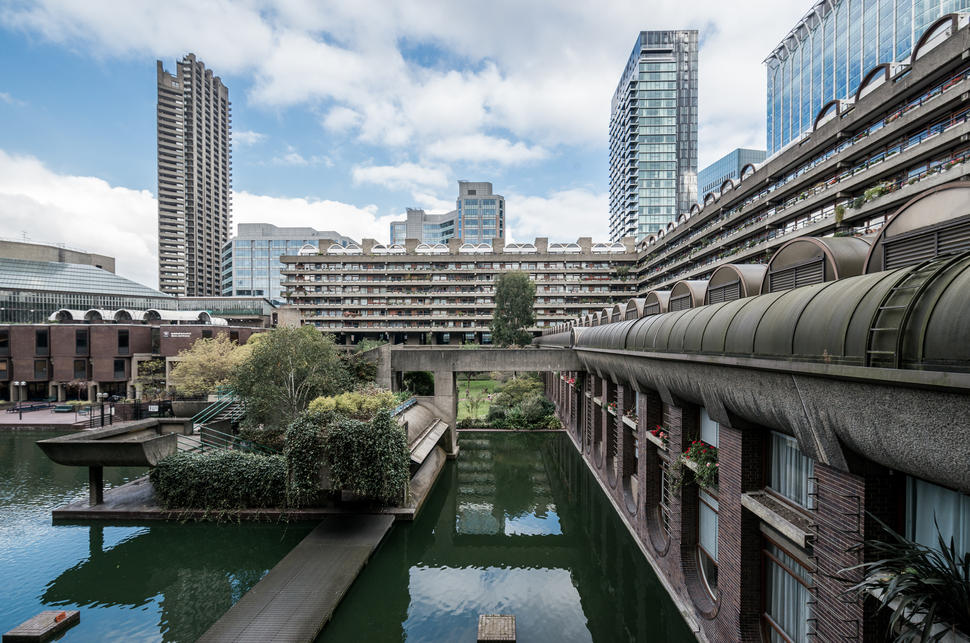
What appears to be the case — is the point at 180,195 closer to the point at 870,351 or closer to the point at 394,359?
the point at 394,359

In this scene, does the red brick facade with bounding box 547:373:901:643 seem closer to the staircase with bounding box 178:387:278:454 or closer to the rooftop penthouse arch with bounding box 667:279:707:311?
the rooftop penthouse arch with bounding box 667:279:707:311

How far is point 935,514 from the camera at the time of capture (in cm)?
488

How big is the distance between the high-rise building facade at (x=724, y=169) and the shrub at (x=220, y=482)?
120 m

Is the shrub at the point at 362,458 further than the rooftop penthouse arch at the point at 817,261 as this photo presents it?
Yes

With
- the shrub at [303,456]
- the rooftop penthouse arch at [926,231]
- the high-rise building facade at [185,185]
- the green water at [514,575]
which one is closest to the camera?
the rooftop penthouse arch at [926,231]

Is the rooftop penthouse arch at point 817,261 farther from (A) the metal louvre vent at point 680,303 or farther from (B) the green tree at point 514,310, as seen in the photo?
(B) the green tree at point 514,310

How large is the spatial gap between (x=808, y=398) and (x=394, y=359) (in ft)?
75.1

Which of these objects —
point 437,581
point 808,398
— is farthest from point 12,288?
point 808,398

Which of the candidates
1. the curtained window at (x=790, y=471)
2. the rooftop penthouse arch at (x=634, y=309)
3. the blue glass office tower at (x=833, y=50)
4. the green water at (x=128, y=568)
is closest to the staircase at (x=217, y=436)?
the green water at (x=128, y=568)

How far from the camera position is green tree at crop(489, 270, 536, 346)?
58562 millimetres

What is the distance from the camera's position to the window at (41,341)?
47.9 metres

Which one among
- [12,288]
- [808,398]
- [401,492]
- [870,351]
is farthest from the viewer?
[12,288]

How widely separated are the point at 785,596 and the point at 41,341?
67.5m

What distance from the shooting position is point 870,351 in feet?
15.7
